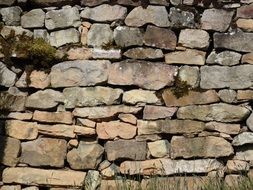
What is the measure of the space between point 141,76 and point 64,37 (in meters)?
0.88

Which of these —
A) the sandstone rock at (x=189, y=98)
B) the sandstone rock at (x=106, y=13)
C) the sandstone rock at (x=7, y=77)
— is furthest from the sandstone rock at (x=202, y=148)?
the sandstone rock at (x=7, y=77)

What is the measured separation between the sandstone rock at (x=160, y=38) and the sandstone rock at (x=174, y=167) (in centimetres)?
111

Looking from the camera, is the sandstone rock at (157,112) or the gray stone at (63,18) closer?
the sandstone rock at (157,112)

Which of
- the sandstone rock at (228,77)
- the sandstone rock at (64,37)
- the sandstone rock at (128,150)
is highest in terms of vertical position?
the sandstone rock at (64,37)

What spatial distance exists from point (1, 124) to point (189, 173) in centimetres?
191

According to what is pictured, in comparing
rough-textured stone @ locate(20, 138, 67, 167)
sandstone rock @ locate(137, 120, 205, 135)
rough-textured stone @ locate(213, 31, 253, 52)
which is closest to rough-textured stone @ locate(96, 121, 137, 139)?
sandstone rock @ locate(137, 120, 205, 135)

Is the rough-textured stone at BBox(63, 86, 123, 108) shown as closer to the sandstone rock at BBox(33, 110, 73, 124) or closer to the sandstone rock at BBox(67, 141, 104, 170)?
the sandstone rock at BBox(33, 110, 73, 124)

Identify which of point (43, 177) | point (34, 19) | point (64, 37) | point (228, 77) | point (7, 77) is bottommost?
point (43, 177)

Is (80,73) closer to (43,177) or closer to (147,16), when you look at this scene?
(147,16)

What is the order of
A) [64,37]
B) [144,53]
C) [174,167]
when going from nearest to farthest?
[174,167], [144,53], [64,37]

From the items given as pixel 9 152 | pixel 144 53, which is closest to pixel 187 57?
pixel 144 53

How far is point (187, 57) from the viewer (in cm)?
500

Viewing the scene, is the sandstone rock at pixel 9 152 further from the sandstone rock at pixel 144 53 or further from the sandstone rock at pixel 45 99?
the sandstone rock at pixel 144 53

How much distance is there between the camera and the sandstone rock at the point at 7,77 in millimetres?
5117
